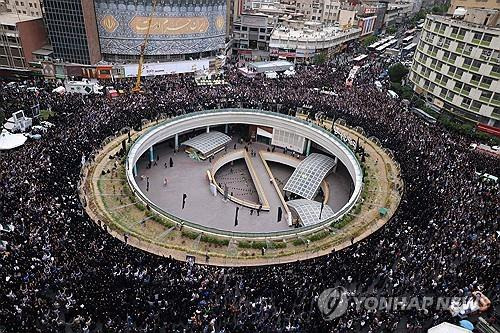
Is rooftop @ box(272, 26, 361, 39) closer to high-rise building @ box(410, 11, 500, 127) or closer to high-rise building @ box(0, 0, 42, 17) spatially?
high-rise building @ box(410, 11, 500, 127)

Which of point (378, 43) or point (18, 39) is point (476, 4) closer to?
point (378, 43)

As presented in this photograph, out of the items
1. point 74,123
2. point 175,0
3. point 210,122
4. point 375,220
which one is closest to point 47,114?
point 74,123

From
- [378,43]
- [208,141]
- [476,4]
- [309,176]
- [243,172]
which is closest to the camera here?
[309,176]

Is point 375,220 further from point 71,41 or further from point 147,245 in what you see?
point 71,41

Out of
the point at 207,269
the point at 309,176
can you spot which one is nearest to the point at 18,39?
the point at 309,176

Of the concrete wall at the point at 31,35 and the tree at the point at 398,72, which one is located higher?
the concrete wall at the point at 31,35

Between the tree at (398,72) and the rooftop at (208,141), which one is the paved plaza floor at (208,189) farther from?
the tree at (398,72)

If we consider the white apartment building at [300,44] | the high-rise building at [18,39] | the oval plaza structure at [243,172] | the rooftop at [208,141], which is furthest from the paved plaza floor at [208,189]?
the white apartment building at [300,44]
